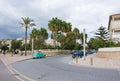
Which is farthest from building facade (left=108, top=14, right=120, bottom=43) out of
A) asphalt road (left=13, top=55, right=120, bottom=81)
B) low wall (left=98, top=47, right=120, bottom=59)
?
asphalt road (left=13, top=55, right=120, bottom=81)

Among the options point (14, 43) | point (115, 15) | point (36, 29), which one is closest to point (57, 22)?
point (36, 29)

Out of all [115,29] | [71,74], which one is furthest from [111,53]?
[71,74]

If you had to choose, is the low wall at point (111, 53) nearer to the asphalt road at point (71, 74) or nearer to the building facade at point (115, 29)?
the building facade at point (115, 29)

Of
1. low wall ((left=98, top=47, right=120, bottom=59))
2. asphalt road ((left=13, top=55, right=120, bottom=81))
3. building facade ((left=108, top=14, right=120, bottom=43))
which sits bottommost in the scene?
asphalt road ((left=13, top=55, right=120, bottom=81))

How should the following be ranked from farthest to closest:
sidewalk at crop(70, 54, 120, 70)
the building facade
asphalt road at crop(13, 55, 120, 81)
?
the building facade
sidewalk at crop(70, 54, 120, 70)
asphalt road at crop(13, 55, 120, 81)

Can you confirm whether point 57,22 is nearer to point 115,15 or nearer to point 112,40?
point 115,15

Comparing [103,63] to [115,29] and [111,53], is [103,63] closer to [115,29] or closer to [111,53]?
[111,53]

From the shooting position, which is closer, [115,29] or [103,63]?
[103,63]

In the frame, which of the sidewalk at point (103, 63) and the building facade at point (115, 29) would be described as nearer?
the sidewalk at point (103, 63)

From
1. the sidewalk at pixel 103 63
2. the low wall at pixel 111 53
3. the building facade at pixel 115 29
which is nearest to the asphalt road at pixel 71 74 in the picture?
the sidewalk at pixel 103 63

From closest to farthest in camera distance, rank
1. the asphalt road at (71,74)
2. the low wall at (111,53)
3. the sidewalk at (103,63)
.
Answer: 1. the asphalt road at (71,74)
2. the sidewalk at (103,63)
3. the low wall at (111,53)

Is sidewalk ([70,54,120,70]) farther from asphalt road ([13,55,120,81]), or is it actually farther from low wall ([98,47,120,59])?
asphalt road ([13,55,120,81])

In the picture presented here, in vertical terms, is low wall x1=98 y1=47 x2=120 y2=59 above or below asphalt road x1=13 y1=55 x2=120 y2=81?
above

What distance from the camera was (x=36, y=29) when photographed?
9300 cm
